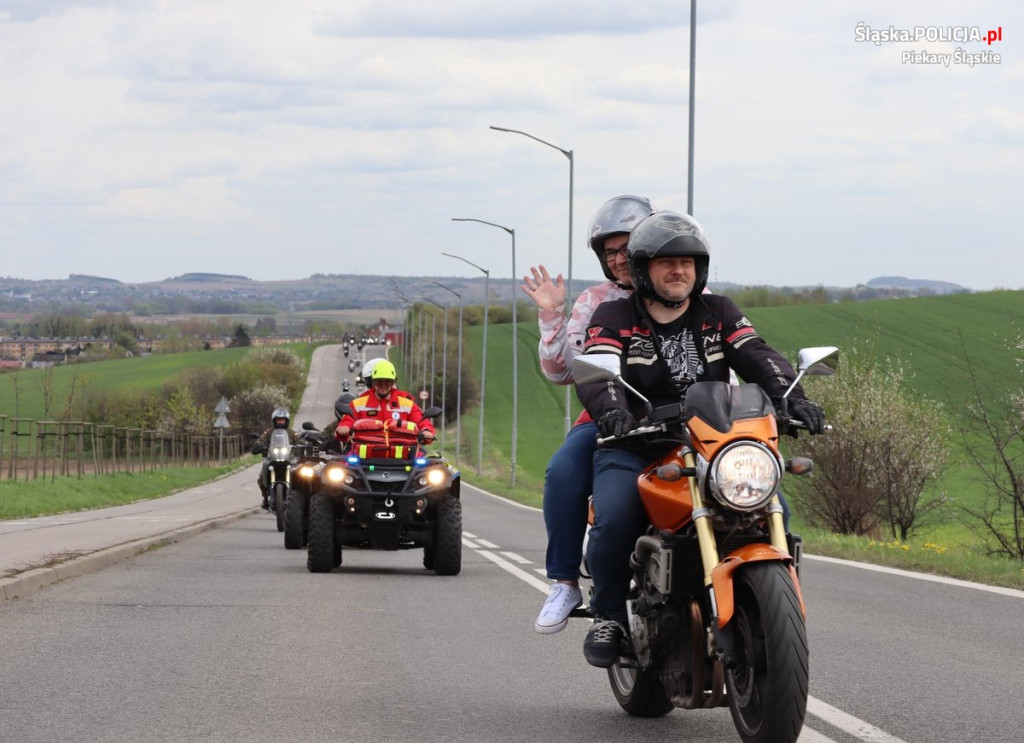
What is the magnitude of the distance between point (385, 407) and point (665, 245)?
964cm

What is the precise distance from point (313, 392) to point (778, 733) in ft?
486

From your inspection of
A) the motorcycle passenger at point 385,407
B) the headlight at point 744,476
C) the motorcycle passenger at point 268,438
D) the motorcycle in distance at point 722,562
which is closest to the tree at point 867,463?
the motorcycle passenger at point 268,438

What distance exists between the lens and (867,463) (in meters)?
Result: 27.5

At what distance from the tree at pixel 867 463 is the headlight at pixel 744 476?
71.6 ft

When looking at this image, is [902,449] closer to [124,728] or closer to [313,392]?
[124,728]

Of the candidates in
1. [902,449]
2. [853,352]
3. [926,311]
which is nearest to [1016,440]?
[902,449]

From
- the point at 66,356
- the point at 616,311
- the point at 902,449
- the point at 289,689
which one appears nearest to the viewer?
the point at 616,311

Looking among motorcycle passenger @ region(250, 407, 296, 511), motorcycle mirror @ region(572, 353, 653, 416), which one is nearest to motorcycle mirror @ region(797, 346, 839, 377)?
motorcycle mirror @ region(572, 353, 653, 416)

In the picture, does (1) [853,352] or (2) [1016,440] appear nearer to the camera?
(2) [1016,440]

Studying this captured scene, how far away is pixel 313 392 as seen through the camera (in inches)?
5965

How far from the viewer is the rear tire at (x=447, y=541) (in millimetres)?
14352

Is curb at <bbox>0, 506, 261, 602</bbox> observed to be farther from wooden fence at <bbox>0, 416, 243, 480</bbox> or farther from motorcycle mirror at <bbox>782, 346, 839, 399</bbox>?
wooden fence at <bbox>0, 416, 243, 480</bbox>

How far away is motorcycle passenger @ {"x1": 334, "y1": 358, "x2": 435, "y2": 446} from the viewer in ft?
49.6

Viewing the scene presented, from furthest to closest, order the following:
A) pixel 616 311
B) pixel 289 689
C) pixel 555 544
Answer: pixel 289 689 → pixel 555 544 → pixel 616 311
